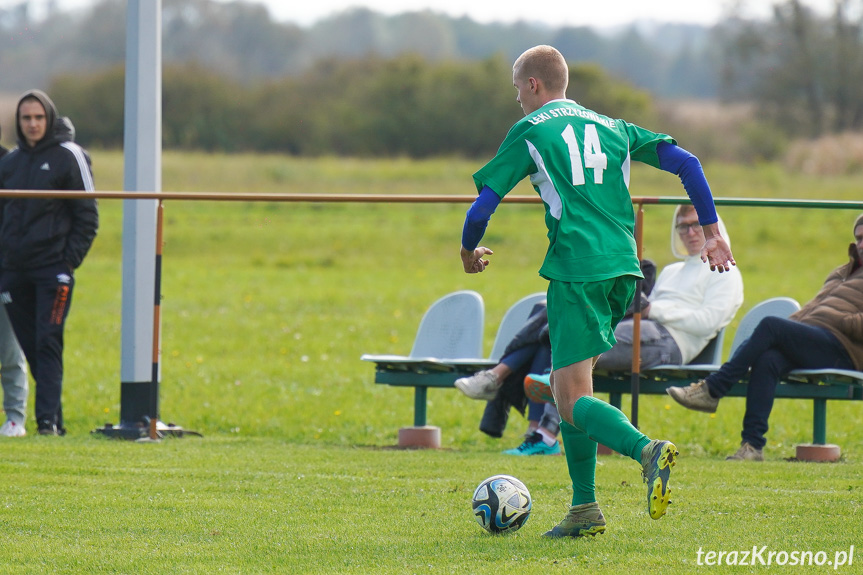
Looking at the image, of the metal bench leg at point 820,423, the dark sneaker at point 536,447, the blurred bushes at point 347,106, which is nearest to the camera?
the dark sneaker at point 536,447

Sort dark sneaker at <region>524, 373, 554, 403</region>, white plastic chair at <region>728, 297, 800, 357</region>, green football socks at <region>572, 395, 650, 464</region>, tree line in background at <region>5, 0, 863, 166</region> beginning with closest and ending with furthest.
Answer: green football socks at <region>572, 395, 650, 464</region> < dark sneaker at <region>524, 373, 554, 403</region> < white plastic chair at <region>728, 297, 800, 357</region> < tree line in background at <region>5, 0, 863, 166</region>

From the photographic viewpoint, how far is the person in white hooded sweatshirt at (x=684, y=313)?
714 centimetres

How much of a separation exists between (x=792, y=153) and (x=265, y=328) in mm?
33030

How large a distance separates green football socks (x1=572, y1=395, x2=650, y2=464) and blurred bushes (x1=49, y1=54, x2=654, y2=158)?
109 feet

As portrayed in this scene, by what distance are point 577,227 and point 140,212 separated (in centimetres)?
430

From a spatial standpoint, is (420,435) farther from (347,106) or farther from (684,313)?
(347,106)

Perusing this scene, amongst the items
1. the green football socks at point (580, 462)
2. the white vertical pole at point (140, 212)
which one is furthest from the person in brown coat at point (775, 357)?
the white vertical pole at point (140, 212)

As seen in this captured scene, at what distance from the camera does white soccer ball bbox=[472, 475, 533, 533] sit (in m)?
4.62

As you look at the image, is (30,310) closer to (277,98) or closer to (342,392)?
(342,392)

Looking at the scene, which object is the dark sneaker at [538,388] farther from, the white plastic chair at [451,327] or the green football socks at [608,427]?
the green football socks at [608,427]

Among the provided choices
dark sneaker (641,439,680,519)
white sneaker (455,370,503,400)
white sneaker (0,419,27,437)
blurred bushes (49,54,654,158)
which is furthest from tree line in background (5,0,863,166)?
dark sneaker (641,439,680,519)

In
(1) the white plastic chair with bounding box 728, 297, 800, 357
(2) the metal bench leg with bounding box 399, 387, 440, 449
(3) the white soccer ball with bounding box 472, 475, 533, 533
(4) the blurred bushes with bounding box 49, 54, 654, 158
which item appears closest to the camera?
(3) the white soccer ball with bounding box 472, 475, 533, 533

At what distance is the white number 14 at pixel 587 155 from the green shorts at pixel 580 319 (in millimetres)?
398

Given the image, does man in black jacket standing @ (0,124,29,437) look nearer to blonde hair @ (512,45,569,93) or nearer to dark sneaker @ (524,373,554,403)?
dark sneaker @ (524,373,554,403)
